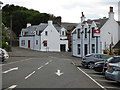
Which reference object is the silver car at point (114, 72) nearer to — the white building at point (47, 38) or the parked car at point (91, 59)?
the parked car at point (91, 59)

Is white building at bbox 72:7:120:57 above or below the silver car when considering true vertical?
above

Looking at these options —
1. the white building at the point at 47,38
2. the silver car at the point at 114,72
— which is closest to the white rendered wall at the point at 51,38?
the white building at the point at 47,38

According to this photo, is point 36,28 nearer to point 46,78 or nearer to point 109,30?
point 109,30

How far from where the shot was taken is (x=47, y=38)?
6881cm

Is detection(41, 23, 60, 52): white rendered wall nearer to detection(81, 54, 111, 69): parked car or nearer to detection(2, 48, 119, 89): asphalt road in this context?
detection(81, 54, 111, 69): parked car

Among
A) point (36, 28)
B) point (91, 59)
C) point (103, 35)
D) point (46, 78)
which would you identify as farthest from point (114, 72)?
point (36, 28)

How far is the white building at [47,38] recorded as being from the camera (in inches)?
2689

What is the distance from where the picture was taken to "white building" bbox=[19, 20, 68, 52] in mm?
68312

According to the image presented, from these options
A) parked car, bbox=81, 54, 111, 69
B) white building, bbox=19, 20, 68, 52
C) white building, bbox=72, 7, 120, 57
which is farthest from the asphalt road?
white building, bbox=19, 20, 68, 52

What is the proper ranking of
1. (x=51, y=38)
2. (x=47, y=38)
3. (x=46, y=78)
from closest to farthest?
(x=46, y=78)
(x=47, y=38)
(x=51, y=38)

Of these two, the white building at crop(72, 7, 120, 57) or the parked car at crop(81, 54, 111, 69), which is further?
the white building at crop(72, 7, 120, 57)

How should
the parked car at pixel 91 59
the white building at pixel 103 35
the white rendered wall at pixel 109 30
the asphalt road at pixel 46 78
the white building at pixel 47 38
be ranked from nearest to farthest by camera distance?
the asphalt road at pixel 46 78, the parked car at pixel 91 59, the white building at pixel 103 35, the white rendered wall at pixel 109 30, the white building at pixel 47 38

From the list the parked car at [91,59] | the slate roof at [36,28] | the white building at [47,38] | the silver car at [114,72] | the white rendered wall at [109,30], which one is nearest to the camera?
the silver car at [114,72]

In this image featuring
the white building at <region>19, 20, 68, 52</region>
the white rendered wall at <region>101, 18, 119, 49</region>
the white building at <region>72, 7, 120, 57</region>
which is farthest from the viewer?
the white building at <region>19, 20, 68, 52</region>
